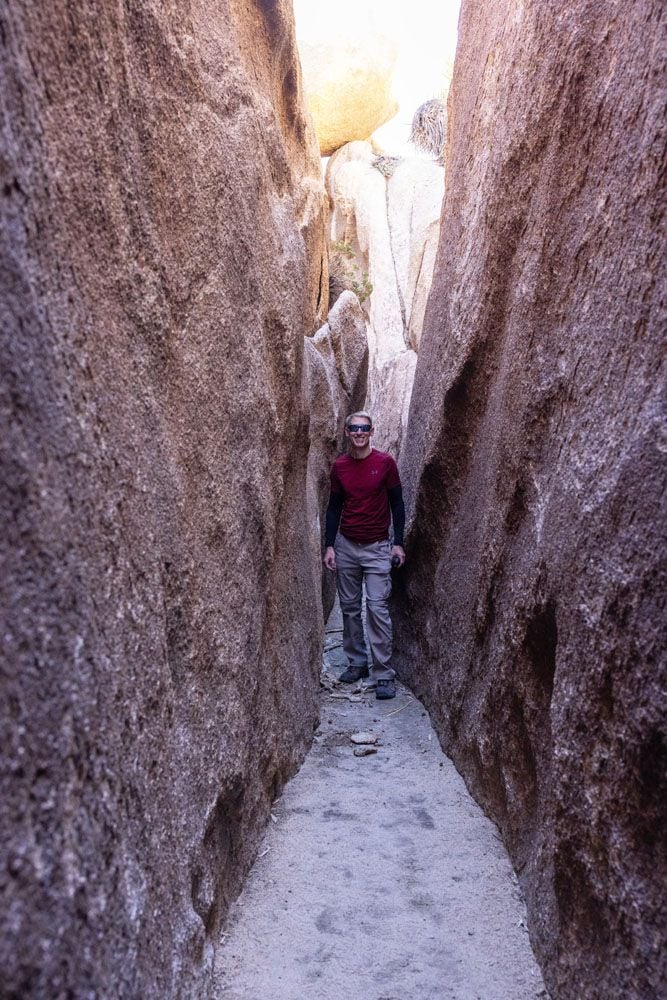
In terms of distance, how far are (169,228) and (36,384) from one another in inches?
49.3

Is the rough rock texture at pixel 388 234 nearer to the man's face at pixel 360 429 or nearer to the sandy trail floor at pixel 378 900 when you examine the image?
the man's face at pixel 360 429

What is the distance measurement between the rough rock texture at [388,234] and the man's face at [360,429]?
6.03 m

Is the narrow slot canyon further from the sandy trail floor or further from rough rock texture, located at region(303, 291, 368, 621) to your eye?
rough rock texture, located at region(303, 291, 368, 621)

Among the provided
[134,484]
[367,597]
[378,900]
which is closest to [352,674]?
[367,597]

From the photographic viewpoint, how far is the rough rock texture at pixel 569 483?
84.7 inches

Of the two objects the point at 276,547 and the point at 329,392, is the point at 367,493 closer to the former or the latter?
the point at 329,392

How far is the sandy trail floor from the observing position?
9.05 ft

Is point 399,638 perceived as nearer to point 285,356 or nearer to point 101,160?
point 285,356

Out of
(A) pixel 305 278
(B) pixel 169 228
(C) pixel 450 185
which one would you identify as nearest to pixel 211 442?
(B) pixel 169 228

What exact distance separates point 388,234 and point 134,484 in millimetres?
14761

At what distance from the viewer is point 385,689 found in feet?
20.7

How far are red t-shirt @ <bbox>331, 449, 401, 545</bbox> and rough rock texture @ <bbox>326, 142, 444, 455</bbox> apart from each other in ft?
19.4

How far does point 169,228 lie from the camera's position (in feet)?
8.71

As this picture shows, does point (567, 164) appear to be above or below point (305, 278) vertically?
above
